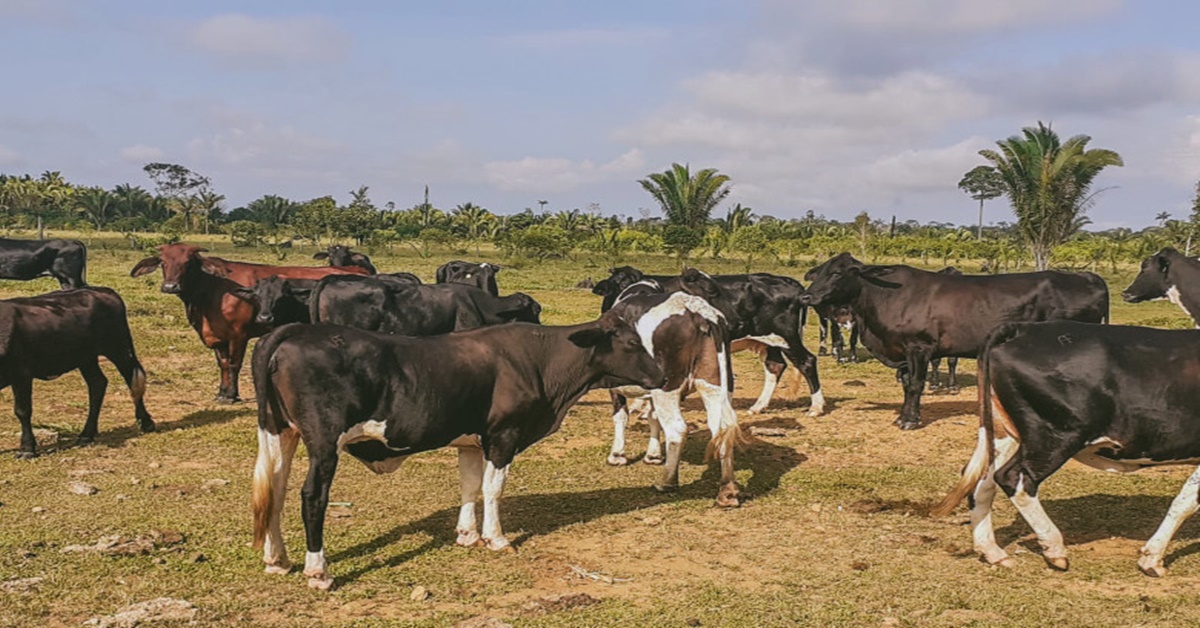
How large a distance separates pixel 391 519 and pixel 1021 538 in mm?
5240

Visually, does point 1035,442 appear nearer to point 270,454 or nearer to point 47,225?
point 270,454

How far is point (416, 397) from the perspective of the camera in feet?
22.8

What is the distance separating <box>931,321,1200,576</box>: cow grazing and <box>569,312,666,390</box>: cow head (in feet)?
8.91

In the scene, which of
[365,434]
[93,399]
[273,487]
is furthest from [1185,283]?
[93,399]

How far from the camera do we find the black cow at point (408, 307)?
1286 cm

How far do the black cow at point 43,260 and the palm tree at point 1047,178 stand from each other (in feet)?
104

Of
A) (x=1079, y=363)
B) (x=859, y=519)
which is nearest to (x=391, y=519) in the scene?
(x=859, y=519)

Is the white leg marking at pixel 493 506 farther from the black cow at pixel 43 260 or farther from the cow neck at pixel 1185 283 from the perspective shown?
the black cow at pixel 43 260

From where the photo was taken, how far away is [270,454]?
6719 millimetres

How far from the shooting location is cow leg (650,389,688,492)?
9.16 m

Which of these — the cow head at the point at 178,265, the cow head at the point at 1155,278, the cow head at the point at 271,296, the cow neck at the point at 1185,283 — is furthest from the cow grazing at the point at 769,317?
the cow head at the point at 178,265

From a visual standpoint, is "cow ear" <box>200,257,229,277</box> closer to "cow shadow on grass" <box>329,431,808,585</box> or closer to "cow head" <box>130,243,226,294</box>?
"cow head" <box>130,243,226,294</box>

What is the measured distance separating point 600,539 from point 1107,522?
436 centimetres

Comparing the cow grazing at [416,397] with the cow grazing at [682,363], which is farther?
the cow grazing at [682,363]
